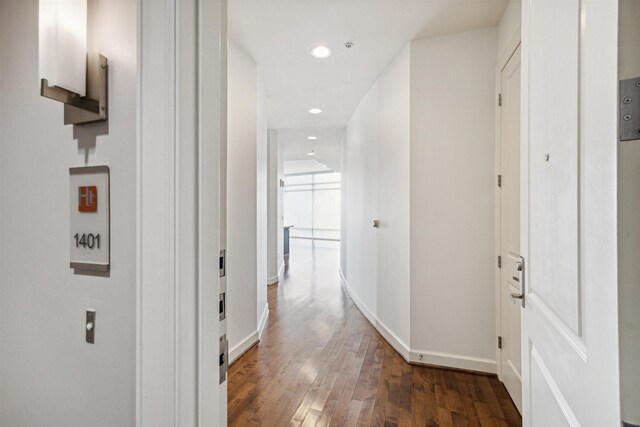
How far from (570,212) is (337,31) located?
90.3 inches

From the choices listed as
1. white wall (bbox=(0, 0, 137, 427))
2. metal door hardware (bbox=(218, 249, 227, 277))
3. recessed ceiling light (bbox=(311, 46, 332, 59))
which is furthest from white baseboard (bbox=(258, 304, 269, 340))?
recessed ceiling light (bbox=(311, 46, 332, 59))

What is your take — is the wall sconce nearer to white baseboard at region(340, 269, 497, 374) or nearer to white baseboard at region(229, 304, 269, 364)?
white baseboard at region(229, 304, 269, 364)

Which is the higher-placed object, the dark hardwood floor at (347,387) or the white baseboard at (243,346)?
the white baseboard at (243,346)

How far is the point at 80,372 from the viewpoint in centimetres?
80

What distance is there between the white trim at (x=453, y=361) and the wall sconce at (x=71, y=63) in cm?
264

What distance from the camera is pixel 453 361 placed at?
97.5 inches

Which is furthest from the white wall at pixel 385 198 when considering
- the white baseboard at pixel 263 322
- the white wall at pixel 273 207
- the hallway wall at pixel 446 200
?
the white wall at pixel 273 207

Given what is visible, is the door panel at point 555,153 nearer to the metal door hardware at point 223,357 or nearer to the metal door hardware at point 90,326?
the metal door hardware at point 223,357

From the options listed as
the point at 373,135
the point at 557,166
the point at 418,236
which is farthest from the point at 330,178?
the point at 557,166

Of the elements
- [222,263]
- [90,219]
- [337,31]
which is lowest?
[222,263]

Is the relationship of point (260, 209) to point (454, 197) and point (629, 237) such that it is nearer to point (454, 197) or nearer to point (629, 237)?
point (454, 197)

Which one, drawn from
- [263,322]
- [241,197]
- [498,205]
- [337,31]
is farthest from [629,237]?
[263,322]

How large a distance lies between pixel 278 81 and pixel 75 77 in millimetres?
3016

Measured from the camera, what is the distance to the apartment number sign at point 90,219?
750 millimetres
